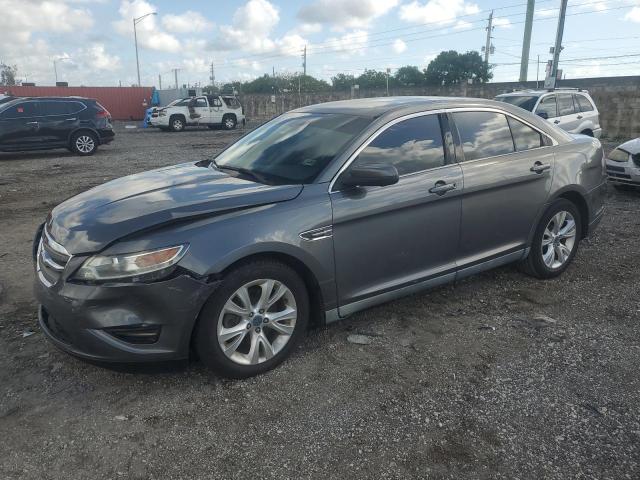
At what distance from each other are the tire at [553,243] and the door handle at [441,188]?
1246 mm

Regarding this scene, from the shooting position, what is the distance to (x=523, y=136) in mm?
4395

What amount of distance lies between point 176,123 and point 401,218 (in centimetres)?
2486

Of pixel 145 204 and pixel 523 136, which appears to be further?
pixel 523 136

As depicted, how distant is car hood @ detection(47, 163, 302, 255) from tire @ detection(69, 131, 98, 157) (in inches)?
493

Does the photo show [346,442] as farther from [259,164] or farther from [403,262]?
[259,164]

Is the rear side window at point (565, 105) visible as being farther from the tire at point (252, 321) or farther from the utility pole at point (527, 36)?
the utility pole at point (527, 36)

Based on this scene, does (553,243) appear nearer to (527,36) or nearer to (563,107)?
(563,107)

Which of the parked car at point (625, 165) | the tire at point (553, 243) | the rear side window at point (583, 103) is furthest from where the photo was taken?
the rear side window at point (583, 103)

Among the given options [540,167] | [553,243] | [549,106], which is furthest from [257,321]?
[549,106]

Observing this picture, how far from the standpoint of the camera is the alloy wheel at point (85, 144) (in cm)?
1479

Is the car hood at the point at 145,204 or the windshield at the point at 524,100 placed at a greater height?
the windshield at the point at 524,100

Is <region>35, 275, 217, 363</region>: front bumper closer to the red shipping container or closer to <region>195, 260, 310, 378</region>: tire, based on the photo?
<region>195, 260, 310, 378</region>: tire

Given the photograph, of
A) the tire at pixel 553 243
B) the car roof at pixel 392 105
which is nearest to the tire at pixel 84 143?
the car roof at pixel 392 105

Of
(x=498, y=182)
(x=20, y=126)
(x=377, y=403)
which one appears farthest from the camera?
(x=20, y=126)
